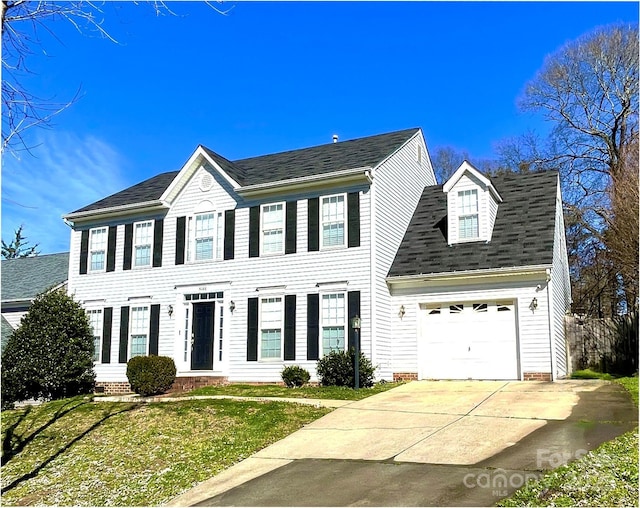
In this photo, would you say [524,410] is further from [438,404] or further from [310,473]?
[310,473]

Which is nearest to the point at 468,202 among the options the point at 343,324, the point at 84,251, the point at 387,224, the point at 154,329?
the point at 387,224

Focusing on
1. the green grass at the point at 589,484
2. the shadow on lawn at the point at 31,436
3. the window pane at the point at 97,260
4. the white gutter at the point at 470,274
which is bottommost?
the shadow on lawn at the point at 31,436

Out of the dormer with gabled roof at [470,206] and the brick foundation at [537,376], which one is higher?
the dormer with gabled roof at [470,206]

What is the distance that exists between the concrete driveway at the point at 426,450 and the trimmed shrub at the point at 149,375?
6.35 meters

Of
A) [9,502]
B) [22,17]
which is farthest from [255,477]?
[22,17]

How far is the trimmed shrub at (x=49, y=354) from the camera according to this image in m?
18.2

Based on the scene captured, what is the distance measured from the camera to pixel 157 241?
20922 millimetres

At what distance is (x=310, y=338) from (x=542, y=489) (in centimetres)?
1113

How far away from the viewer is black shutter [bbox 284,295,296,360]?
18.0 metres

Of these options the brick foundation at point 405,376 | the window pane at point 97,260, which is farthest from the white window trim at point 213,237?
the brick foundation at point 405,376

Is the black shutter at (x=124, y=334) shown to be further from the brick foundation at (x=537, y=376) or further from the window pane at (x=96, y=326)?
the brick foundation at (x=537, y=376)

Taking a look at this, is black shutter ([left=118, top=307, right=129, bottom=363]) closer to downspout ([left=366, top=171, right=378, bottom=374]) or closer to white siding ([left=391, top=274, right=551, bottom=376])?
downspout ([left=366, top=171, right=378, bottom=374])

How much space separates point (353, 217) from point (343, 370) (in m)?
4.15

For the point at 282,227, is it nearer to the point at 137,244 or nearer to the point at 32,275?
the point at 137,244
